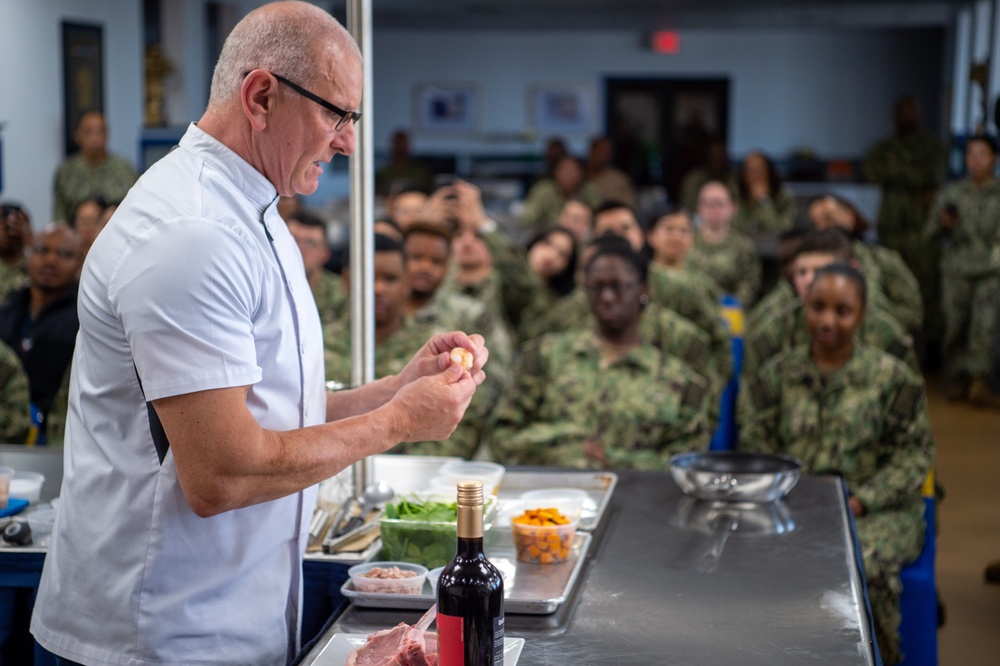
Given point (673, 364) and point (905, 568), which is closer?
point (905, 568)

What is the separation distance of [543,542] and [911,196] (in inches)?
338

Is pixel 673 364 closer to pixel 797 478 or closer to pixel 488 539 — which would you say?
pixel 797 478

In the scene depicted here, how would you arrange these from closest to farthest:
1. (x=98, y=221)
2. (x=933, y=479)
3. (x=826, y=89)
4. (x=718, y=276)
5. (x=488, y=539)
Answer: (x=488, y=539) < (x=933, y=479) < (x=98, y=221) < (x=718, y=276) < (x=826, y=89)

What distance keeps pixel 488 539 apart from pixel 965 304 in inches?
262

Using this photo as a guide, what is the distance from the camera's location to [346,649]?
159 centimetres

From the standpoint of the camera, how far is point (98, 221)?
4.97 meters

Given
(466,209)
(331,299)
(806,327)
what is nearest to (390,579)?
(806,327)

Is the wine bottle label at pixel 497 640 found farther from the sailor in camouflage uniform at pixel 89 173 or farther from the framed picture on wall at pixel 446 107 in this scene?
the framed picture on wall at pixel 446 107

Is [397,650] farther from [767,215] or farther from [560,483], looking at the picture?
[767,215]

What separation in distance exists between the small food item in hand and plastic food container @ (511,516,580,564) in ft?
1.19

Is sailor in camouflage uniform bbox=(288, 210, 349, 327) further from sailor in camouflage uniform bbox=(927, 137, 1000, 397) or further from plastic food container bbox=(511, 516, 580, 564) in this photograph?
sailor in camouflage uniform bbox=(927, 137, 1000, 397)

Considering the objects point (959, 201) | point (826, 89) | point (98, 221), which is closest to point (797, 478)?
point (98, 221)

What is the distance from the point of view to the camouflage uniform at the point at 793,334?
3.94 m

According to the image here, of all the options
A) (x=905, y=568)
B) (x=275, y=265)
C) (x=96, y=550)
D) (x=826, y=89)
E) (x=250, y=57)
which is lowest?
(x=905, y=568)
